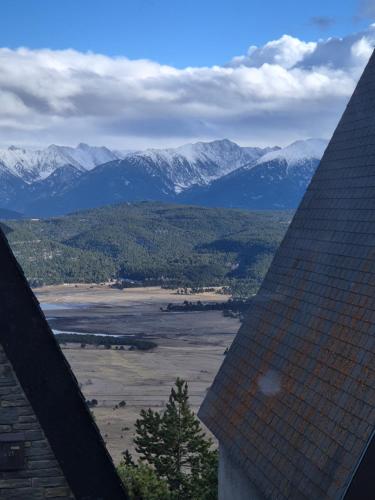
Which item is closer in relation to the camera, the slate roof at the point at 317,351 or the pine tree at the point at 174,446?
the slate roof at the point at 317,351

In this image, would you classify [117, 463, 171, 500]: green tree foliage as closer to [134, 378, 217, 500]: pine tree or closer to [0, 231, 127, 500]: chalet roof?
[134, 378, 217, 500]: pine tree

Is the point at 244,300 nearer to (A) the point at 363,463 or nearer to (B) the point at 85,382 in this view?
(B) the point at 85,382

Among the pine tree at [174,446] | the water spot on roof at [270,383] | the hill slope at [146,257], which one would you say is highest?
the water spot on roof at [270,383]

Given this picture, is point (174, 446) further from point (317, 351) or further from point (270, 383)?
point (317, 351)

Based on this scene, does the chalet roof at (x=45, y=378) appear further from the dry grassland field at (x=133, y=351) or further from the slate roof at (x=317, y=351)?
the dry grassland field at (x=133, y=351)

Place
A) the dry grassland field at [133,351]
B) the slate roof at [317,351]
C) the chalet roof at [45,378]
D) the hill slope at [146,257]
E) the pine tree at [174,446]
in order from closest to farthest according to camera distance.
Answer: the chalet roof at [45,378] → the slate roof at [317,351] → the pine tree at [174,446] → the dry grassland field at [133,351] → the hill slope at [146,257]

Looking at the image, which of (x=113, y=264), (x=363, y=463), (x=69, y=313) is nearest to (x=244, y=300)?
(x=69, y=313)

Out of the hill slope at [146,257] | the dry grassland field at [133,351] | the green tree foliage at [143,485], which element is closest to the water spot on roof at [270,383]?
the green tree foliage at [143,485]
